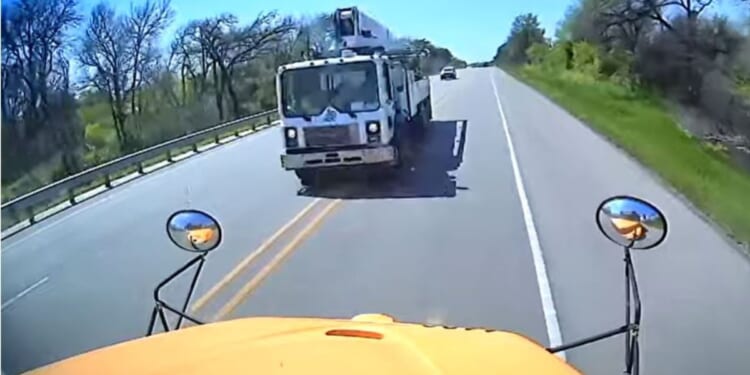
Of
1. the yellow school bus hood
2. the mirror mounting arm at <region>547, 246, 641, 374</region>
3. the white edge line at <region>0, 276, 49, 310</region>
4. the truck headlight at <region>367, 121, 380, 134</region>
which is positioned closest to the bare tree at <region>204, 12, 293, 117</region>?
the truck headlight at <region>367, 121, 380, 134</region>

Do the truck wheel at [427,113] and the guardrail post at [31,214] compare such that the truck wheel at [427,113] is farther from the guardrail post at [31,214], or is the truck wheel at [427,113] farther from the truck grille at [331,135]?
the guardrail post at [31,214]

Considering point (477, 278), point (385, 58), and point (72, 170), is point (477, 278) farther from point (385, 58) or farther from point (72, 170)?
point (72, 170)

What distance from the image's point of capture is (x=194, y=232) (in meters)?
2.41

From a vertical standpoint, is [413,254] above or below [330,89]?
below

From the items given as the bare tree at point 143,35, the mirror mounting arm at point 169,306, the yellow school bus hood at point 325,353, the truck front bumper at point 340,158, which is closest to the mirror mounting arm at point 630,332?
the yellow school bus hood at point 325,353

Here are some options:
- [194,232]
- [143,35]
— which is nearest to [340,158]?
[194,232]

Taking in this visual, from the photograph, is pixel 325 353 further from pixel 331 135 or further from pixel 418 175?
pixel 418 175

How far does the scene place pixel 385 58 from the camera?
2615 mm

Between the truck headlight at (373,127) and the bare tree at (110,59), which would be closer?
the bare tree at (110,59)

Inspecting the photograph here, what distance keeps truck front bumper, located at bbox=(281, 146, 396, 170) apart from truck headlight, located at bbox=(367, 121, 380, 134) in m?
0.05

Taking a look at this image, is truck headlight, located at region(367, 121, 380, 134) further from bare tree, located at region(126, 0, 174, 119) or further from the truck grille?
bare tree, located at region(126, 0, 174, 119)

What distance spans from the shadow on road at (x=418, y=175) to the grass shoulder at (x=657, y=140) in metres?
0.29

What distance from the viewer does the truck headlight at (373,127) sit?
8.76ft

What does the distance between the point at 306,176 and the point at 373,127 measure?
0.25 m
